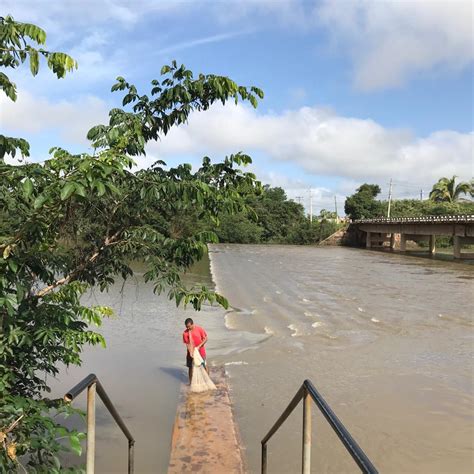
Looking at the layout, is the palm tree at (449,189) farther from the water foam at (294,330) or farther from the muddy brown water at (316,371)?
the water foam at (294,330)

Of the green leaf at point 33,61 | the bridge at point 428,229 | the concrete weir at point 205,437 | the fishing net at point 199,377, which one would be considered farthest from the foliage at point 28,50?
the bridge at point 428,229

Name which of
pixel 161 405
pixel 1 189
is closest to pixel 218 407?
pixel 161 405

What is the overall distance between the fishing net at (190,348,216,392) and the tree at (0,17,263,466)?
4.80 meters

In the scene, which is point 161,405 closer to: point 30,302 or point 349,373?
point 349,373

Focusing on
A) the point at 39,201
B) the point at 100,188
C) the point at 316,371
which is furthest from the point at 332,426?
the point at 316,371

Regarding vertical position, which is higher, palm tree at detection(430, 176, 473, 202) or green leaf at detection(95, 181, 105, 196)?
palm tree at detection(430, 176, 473, 202)

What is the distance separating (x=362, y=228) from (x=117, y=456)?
64788mm

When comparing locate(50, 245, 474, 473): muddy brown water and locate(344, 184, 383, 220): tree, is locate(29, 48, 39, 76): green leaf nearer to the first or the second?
locate(50, 245, 474, 473): muddy brown water

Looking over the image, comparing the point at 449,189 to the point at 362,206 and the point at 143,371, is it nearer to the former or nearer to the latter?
the point at 362,206

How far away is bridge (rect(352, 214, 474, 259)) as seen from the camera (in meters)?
41.5

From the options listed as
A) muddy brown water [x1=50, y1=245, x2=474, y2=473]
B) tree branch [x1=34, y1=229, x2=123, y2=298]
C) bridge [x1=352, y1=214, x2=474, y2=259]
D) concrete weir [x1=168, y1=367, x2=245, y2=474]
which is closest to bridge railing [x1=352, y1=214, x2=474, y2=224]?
bridge [x1=352, y1=214, x2=474, y2=259]

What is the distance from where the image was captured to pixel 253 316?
1803 centimetres

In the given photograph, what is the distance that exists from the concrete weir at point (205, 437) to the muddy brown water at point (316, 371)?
1.24 ft

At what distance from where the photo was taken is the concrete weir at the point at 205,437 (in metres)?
6.07
